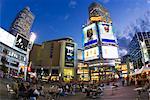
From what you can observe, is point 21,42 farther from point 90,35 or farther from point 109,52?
point 109,52

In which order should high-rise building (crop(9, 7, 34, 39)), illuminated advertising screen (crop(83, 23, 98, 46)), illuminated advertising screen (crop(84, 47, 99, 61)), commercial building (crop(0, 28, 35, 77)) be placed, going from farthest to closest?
high-rise building (crop(9, 7, 34, 39))
illuminated advertising screen (crop(83, 23, 98, 46))
illuminated advertising screen (crop(84, 47, 99, 61))
commercial building (crop(0, 28, 35, 77))

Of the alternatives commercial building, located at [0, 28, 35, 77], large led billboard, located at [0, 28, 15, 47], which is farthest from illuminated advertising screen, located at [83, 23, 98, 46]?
large led billboard, located at [0, 28, 15, 47]

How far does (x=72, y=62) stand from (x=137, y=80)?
43077 mm

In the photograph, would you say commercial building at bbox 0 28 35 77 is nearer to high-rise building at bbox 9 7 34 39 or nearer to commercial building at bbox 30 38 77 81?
commercial building at bbox 30 38 77 81

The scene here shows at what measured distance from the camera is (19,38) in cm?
4250

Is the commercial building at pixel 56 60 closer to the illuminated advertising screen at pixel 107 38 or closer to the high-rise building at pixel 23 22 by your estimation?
the illuminated advertising screen at pixel 107 38

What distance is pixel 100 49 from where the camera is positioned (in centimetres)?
5947

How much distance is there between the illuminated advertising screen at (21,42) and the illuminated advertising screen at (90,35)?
74.9ft

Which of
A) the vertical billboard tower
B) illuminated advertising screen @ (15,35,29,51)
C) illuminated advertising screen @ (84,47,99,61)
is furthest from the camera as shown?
illuminated advertising screen @ (84,47,99,61)

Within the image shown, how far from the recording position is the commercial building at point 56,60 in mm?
62769

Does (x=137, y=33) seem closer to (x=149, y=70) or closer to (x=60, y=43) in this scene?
(x=60, y=43)

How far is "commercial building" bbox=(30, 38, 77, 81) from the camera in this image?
206ft

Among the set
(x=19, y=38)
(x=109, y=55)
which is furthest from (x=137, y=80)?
(x=109, y=55)

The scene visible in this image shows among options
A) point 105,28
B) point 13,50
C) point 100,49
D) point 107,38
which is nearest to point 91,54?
point 100,49
